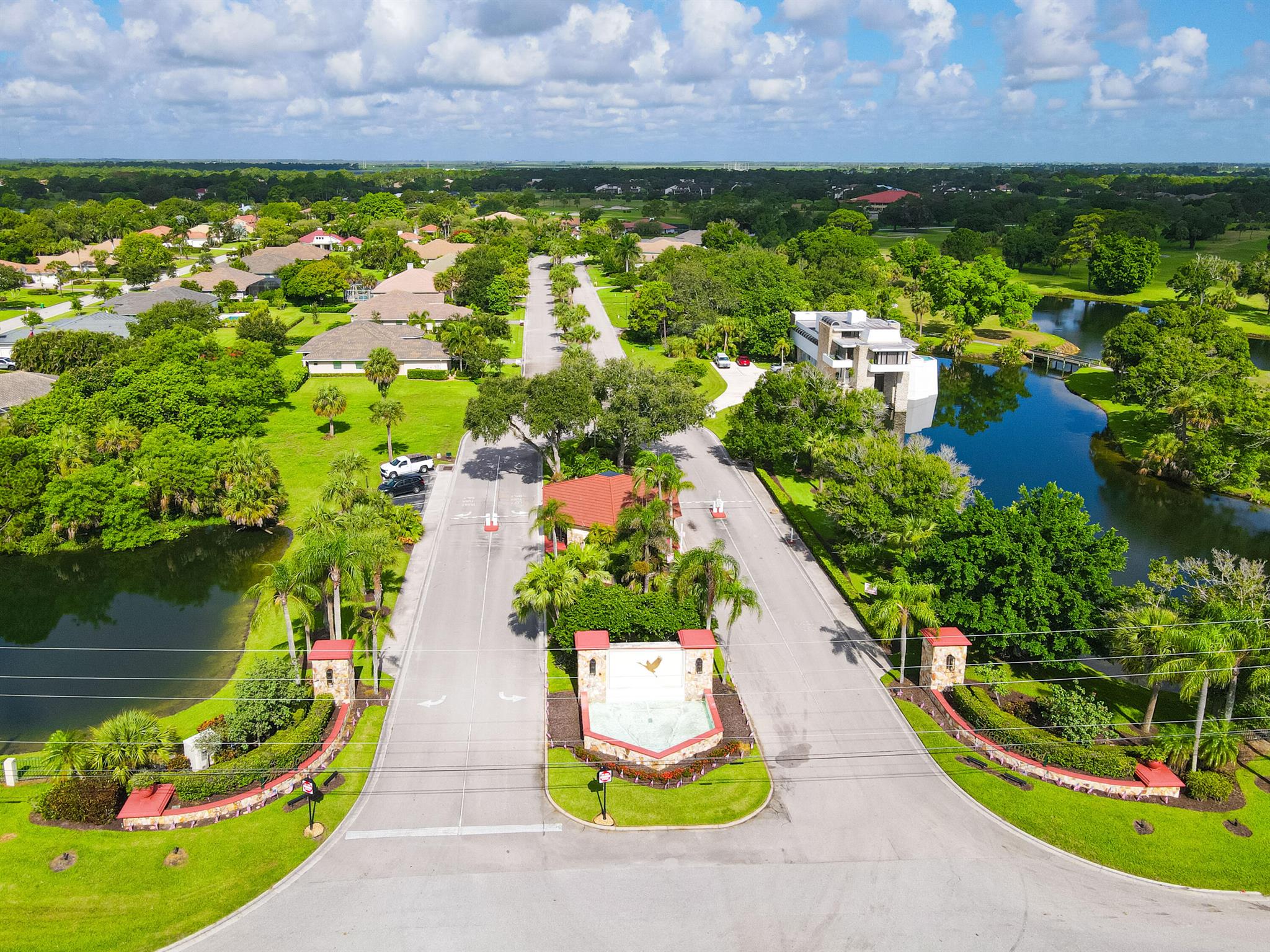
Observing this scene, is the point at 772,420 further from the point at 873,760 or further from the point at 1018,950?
the point at 1018,950

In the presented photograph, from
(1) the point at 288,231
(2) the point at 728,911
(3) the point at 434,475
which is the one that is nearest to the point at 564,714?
(2) the point at 728,911

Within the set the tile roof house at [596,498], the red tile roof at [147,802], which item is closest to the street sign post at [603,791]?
the red tile roof at [147,802]

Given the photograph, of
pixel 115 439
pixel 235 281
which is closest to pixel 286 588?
pixel 115 439

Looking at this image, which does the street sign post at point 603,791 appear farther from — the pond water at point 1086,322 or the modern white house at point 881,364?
the pond water at point 1086,322

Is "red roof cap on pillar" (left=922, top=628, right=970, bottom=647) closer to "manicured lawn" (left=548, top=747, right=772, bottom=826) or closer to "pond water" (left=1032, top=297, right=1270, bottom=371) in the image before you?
"manicured lawn" (left=548, top=747, right=772, bottom=826)

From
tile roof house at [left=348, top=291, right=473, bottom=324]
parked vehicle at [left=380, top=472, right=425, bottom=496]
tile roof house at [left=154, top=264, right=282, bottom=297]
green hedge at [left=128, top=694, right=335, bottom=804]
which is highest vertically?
tile roof house at [left=154, top=264, right=282, bottom=297]

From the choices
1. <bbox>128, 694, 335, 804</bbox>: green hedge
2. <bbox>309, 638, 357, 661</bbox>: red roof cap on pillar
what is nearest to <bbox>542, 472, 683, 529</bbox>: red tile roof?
<bbox>309, 638, 357, 661</bbox>: red roof cap on pillar

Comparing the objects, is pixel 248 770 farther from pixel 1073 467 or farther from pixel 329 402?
pixel 1073 467
